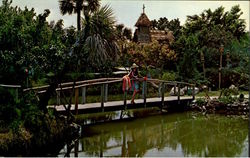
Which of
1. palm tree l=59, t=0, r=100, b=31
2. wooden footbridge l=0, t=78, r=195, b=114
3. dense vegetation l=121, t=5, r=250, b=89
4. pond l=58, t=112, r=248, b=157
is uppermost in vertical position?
palm tree l=59, t=0, r=100, b=31

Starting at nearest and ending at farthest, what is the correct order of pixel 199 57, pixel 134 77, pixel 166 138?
pixel 166 138 → pixel 134 77 → pixel 199 57

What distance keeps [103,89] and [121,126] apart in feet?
3.92

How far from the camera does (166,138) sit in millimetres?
9438

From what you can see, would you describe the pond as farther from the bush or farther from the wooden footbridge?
the bush

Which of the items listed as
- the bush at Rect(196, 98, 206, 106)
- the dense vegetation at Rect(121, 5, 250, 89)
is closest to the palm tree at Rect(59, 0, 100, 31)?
the dense vegetation at Rect(121, 5, 250, 89)

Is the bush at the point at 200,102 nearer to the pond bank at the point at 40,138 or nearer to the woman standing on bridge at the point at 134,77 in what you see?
the woman standing on bridge at the point at 134,77

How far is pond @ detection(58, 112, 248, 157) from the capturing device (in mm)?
7957

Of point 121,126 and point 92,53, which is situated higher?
point 92,53

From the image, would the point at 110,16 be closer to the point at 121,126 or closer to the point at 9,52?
the point at 121,126

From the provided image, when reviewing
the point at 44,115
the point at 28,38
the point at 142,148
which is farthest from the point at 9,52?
the point at 142,148

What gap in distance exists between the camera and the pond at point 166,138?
7957mm

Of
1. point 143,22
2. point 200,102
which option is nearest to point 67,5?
point 200,102

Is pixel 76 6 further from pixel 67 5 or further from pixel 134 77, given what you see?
pixel 134 77

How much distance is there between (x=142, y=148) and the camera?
8.33 m
